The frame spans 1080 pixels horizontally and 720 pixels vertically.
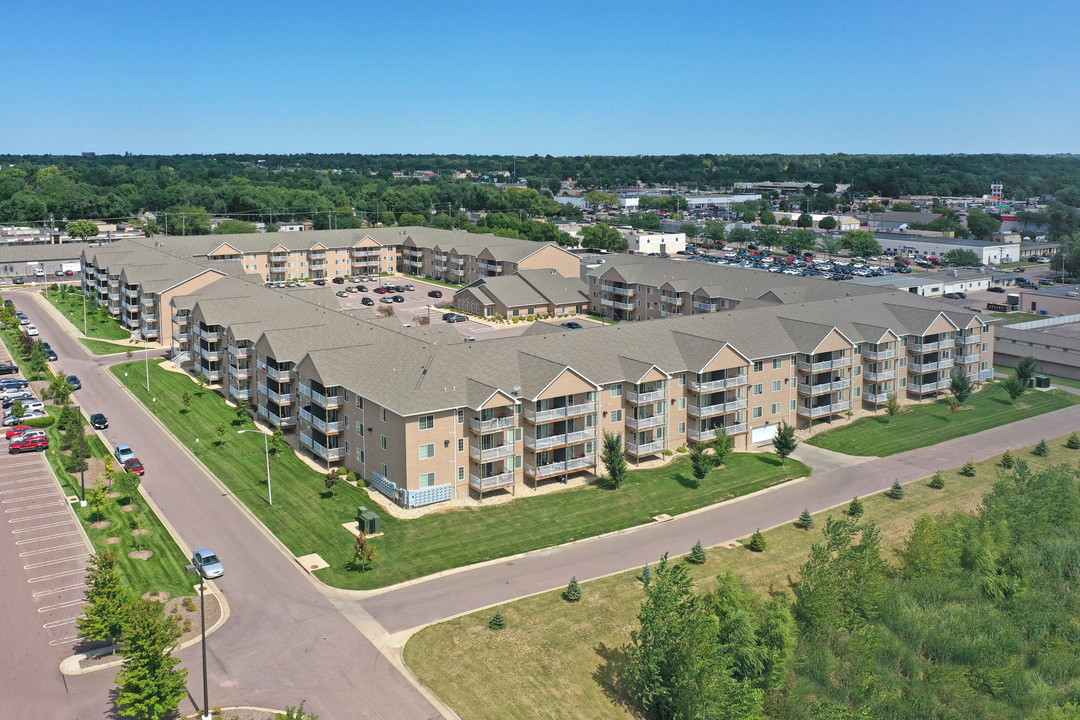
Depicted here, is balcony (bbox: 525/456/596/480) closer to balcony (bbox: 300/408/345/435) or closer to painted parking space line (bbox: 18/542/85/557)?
balcony (bbox: 300/408/345/435)

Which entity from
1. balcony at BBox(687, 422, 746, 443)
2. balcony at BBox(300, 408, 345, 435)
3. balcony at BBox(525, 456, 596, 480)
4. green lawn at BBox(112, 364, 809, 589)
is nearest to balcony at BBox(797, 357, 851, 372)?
balcony at BBox(687, 422, 746, 443)

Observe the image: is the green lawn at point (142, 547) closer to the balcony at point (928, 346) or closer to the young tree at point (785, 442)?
the young tree at point (785, 442)

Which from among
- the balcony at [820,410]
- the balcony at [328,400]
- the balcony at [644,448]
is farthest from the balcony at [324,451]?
the balcony at [820,410]

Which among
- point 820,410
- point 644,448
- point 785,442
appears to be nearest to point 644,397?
point 644,448

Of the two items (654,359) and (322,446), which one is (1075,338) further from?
(322,446)

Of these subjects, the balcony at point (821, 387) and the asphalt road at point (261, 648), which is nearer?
the asphalt road at point (261, 648)

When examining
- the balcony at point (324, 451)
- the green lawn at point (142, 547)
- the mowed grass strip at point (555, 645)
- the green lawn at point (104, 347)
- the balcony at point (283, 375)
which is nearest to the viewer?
the mowed grass strip at point (555, 645)

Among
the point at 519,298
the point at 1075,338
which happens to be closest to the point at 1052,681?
the point at 1075,338
